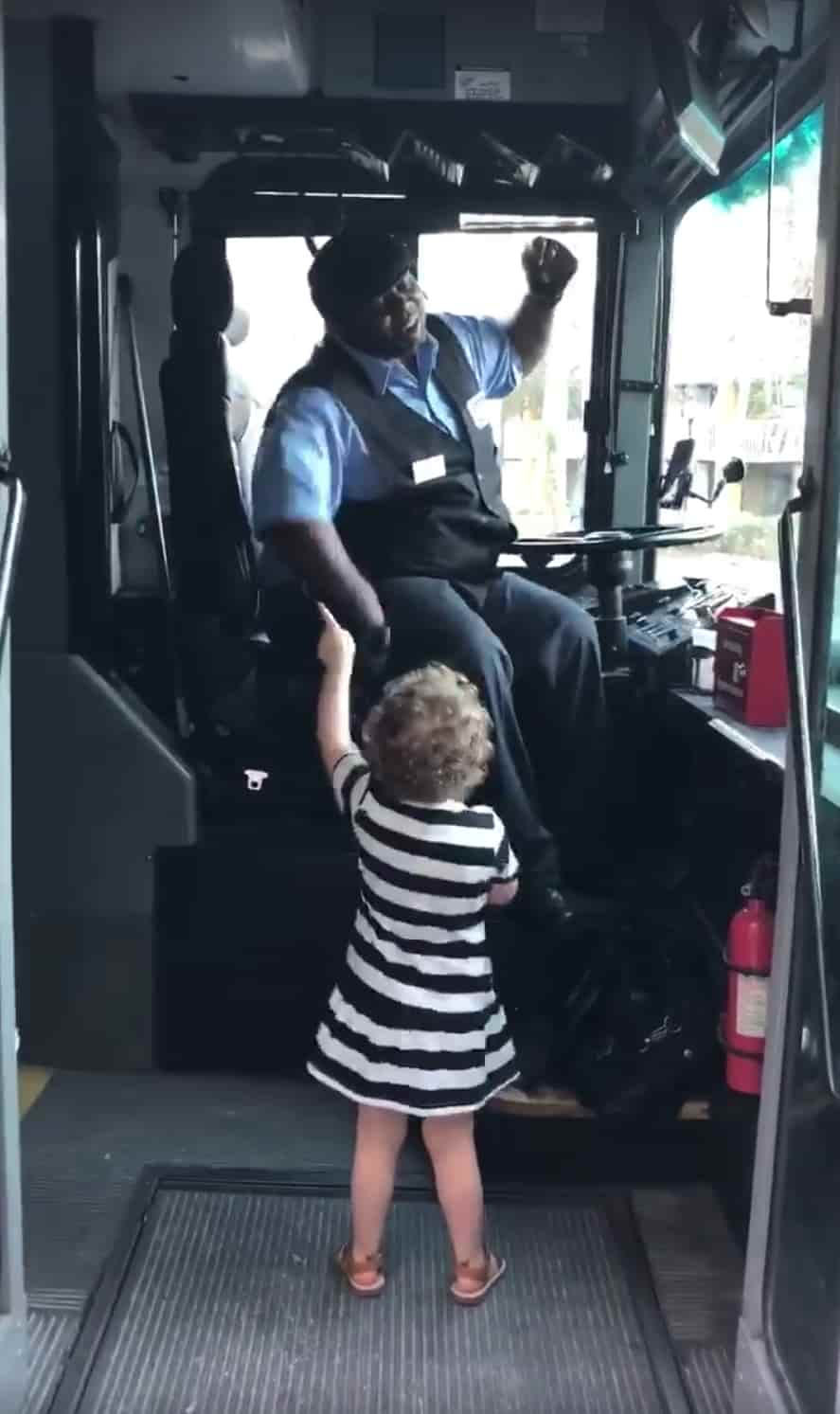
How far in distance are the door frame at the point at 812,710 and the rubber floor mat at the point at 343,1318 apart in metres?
0.19

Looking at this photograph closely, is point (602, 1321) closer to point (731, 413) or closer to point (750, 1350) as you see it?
point (750, 1350)

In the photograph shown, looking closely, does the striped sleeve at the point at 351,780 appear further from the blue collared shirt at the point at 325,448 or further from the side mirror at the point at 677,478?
the side mirror at the point at 677,478

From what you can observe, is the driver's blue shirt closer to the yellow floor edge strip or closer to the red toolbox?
the red toolbox

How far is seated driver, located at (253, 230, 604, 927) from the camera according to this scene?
8.99ft

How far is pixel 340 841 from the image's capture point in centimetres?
291

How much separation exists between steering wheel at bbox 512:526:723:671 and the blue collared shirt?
340mm

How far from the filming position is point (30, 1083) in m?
2.87

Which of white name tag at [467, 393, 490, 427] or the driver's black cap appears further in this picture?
white name tag at [467, 393, 490, 427]

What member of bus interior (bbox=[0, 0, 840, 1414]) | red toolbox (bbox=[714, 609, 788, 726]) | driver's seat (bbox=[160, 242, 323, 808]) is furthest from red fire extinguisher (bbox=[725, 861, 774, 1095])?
driver's seat (bbox=[160, 242, 323, 808])

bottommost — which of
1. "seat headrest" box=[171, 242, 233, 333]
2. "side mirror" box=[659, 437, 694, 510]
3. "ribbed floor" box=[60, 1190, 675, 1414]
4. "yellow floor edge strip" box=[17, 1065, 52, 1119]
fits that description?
"ribbed floor" box=[60, 1190, 675, 1414]

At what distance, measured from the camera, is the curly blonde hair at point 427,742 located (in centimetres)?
201

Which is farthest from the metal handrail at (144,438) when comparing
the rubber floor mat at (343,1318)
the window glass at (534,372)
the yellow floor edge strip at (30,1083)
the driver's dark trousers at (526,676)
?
the rubber floor mat at (343,1318)

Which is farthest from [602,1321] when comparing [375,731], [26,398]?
[26,398]

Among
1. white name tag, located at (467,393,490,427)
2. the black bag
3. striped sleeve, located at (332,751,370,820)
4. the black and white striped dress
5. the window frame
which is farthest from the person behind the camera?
the window frame
